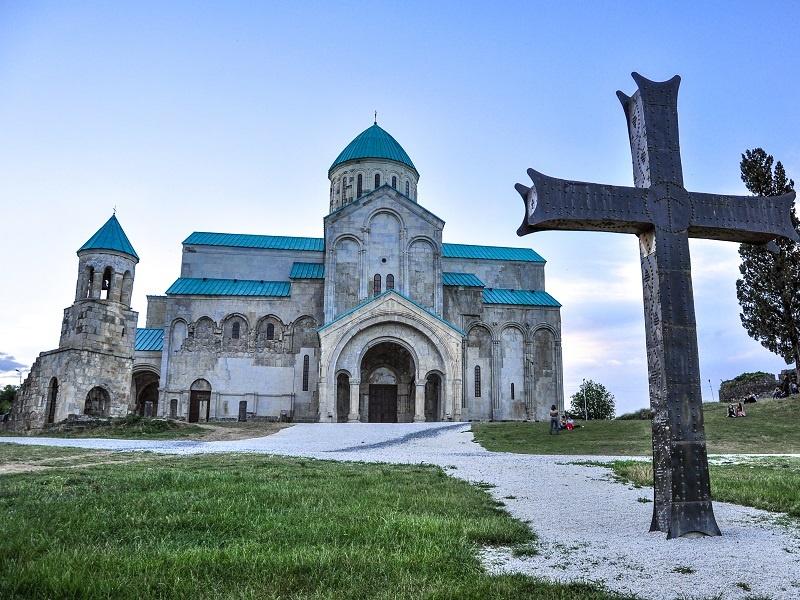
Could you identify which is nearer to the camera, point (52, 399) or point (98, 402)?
point (52, 399)

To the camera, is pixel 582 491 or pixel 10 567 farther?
pixel 582 491

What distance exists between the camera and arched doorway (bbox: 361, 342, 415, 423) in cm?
3288

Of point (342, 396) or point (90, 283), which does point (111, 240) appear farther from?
point (342, 396)

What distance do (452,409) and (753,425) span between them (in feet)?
41.0

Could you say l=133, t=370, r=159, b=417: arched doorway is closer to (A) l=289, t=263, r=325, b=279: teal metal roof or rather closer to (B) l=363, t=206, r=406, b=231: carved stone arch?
(A) l=289, t=263, r=325, b=279: teal metal roof

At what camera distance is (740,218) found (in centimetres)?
673

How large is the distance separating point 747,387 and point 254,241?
31289 millimetres

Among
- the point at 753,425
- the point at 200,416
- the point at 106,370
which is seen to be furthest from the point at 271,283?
the point at 753,425

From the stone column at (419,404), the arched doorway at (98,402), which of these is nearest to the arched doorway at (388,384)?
the stone column at (419,404)

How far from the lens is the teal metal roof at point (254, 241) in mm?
38188

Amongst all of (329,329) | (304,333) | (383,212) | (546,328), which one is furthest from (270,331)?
(546,328)

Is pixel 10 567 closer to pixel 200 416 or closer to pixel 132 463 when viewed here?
pixel 132 463

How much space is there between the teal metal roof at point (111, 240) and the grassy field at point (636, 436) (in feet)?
57.7

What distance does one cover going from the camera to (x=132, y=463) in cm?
1184
